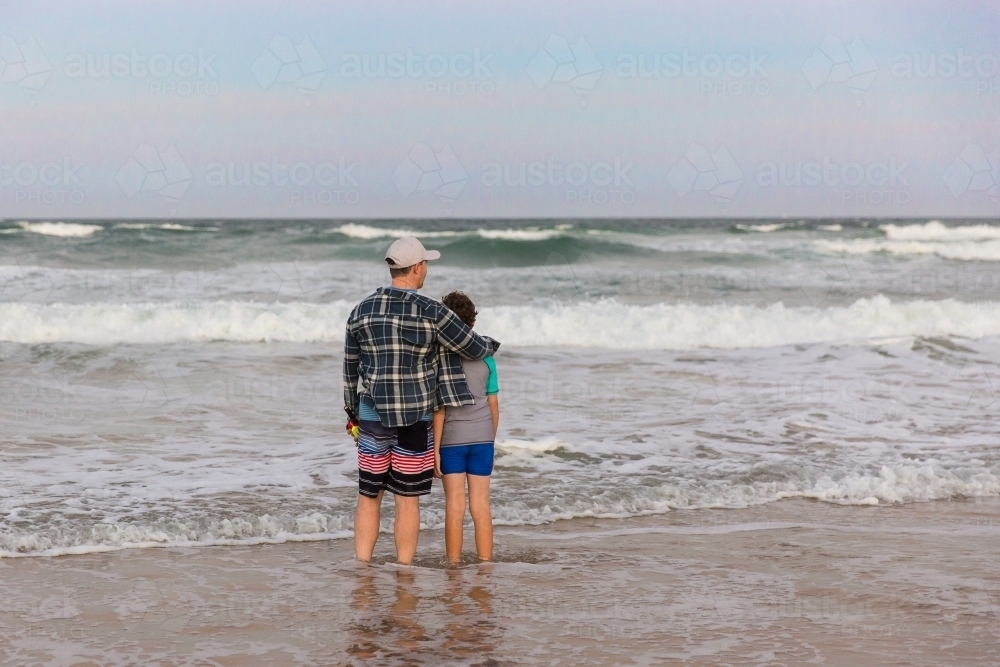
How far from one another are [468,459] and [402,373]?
659 mm

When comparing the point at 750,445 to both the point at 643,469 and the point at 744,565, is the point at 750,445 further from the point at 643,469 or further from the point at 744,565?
the point at 744,565

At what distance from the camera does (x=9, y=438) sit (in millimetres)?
8008

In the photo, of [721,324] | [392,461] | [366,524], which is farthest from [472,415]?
[721,324]

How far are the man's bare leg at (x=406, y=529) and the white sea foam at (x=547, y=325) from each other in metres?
9.35

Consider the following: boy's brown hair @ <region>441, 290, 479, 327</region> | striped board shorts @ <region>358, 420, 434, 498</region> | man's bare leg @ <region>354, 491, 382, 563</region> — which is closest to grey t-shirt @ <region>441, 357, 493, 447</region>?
striped board shorts @ <region>358, 420, 434, 498</region>

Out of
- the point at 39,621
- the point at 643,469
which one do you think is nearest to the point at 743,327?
the point at 643,469

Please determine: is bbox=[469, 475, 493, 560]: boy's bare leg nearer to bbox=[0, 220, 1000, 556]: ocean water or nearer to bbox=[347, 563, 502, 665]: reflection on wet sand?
bbox=[347, 563, 502, 665]: reflection on wet sand

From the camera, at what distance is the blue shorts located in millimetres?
4891

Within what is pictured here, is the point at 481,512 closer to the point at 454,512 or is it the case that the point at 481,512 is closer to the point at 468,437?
the point at 454,512

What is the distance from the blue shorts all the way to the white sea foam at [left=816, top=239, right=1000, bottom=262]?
99.5 feet

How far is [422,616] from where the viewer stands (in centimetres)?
422

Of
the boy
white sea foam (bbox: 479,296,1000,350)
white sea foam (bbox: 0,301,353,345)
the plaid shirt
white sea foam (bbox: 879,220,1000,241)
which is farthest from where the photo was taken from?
white sea foam (bbox: 879,220,1000,241)

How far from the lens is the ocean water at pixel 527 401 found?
6.49 meters

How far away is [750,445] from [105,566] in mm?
5256
